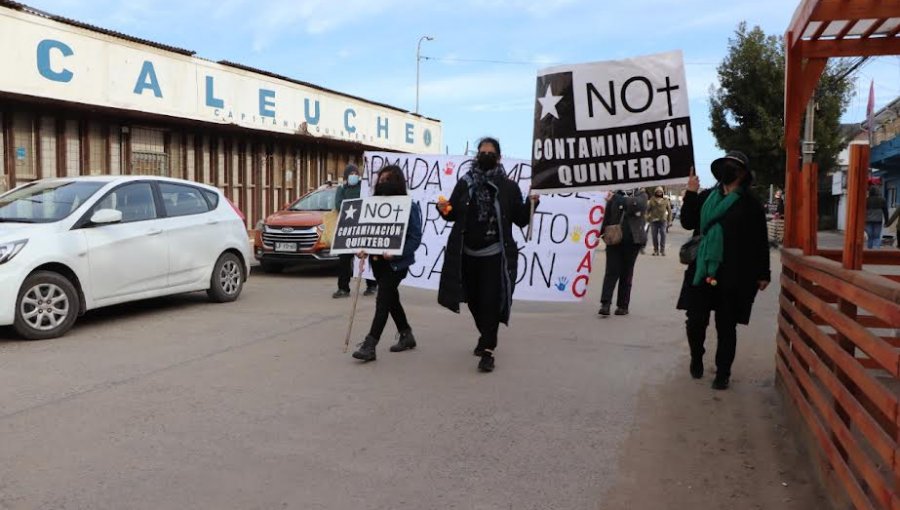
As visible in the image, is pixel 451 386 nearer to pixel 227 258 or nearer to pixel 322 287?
pixel 227 258

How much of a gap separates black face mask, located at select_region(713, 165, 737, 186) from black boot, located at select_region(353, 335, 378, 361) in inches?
120

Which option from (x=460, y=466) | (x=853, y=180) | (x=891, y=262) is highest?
(x=853, y=180)

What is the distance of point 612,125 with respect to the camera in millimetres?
6223

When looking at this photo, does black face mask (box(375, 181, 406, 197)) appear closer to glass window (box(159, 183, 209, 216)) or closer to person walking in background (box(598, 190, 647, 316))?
person walking in background (box(598, 190, 647, 316))

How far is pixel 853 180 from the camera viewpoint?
3.30 metres

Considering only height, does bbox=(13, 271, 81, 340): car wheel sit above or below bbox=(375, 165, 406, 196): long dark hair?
below

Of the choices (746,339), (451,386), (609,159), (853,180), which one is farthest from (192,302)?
(853,180)

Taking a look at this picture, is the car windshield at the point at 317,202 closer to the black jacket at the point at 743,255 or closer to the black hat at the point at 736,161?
the black hat at the point at 736,161

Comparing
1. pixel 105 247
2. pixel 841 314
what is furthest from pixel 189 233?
pixel 841 314

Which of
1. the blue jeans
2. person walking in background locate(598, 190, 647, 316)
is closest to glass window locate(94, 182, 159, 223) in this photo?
person walking in background locate(598, 190, 647, 316)

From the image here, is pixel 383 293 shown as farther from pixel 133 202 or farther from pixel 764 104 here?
pixel 764 104

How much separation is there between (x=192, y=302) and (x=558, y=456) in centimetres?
685

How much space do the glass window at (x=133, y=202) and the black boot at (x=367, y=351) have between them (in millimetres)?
3507

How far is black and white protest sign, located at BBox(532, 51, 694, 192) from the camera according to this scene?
6.04 m
